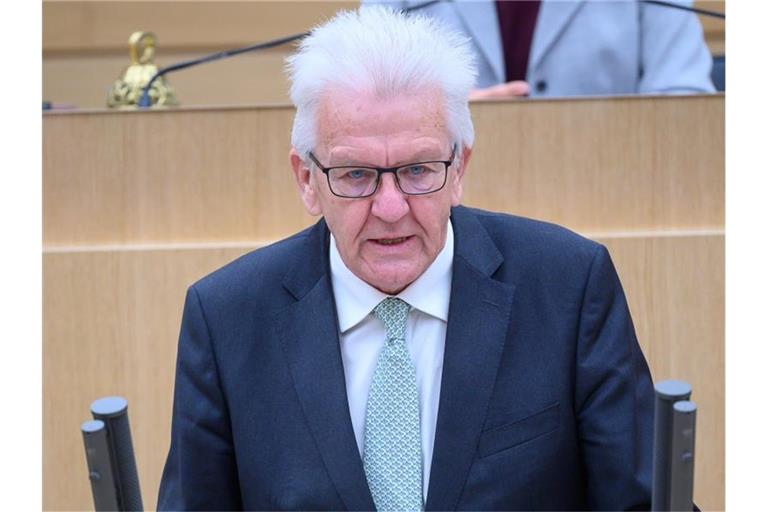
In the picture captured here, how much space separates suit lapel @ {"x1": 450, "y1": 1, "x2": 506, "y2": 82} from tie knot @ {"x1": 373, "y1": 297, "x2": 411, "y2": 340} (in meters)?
1.35

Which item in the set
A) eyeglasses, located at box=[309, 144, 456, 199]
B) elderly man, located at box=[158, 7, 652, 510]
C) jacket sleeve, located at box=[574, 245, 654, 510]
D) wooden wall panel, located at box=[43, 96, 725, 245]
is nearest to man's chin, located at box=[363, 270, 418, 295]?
elderly man, located at box=[158, 7, 652, 510]

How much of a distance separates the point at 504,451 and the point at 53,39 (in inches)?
132

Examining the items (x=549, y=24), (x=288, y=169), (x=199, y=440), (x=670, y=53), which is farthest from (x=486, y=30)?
(x=199, y=440)

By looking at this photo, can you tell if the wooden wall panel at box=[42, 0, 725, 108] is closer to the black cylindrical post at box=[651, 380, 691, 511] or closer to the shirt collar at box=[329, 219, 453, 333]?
the shirt collar at box=[329, 219, 453, 333]

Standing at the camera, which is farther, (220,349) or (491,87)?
(491,87)

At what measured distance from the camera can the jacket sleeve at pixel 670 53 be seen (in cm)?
307

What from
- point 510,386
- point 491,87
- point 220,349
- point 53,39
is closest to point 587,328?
point 510,386

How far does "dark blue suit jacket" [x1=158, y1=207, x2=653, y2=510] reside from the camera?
1755mm

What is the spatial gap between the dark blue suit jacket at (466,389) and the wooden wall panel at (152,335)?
83 centimetres

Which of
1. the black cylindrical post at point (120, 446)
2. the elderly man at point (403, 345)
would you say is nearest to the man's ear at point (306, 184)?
the elderly man at point (403, 345)

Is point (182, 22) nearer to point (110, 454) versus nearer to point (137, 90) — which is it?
point (137, 90)

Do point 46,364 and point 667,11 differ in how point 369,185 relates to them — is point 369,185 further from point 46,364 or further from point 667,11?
point 667,11

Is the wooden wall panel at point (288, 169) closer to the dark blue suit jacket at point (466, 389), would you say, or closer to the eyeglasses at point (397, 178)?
the dark blue suit jacket at point (466, 389)

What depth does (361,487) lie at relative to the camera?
175 cm
